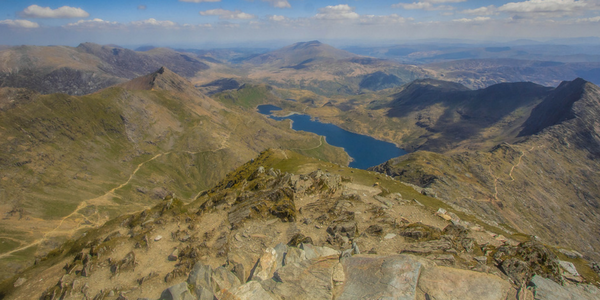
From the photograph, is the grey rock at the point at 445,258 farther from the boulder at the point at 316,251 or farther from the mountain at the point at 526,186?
the mountain at the point at 526,186

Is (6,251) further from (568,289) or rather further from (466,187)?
(466,187)

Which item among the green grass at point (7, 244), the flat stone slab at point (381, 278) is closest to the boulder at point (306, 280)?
the flat stone slab at point (381, 278)

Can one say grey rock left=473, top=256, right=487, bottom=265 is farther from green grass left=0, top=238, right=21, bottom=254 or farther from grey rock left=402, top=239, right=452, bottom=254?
green grass left=0, top=238, right=21, bottom=254

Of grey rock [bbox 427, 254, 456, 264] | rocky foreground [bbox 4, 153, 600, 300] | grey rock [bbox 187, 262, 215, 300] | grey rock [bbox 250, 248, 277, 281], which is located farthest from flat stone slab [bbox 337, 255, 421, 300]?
grey rock [bbox 187, 262, 215, 300]

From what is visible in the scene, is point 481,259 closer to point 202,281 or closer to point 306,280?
point 306,280

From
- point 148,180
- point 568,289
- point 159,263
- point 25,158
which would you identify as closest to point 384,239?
point 568,289

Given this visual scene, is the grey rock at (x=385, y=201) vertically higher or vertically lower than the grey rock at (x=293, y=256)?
lower

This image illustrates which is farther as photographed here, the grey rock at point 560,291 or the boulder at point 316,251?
the boulder at point 316,251
